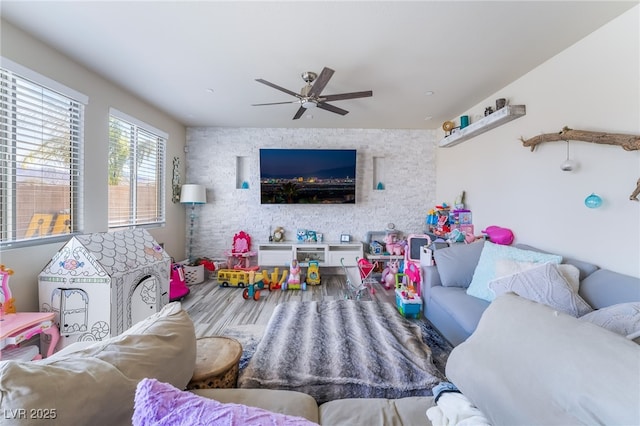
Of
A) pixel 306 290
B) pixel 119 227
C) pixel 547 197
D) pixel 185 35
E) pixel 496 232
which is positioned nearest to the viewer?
pixel 185 35

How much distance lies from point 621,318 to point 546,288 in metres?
0.45

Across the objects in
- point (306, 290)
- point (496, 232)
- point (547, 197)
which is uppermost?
point (547, 197)

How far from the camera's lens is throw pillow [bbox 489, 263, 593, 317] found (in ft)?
5.14

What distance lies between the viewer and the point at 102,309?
1.94 m

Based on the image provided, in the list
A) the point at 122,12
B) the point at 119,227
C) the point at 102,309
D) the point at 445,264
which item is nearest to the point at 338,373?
the point at 445,264

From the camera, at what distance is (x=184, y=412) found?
19.6 inches

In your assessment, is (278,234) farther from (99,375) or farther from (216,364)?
(99,375)

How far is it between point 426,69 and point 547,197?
5.39 ft

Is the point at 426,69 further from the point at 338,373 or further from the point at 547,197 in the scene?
the point at 338,373

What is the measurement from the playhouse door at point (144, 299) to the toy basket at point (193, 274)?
4.33 ft

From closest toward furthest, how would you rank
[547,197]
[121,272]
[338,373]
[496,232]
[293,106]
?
[338,373], [121,272], [547,197], [496,232], [293,106]

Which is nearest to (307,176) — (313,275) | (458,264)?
(313,275)

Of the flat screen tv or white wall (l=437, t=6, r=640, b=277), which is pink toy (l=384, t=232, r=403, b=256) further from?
white wall (l=437, t=6, r=640, b=277)

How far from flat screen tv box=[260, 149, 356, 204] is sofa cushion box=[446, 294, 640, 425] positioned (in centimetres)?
338
